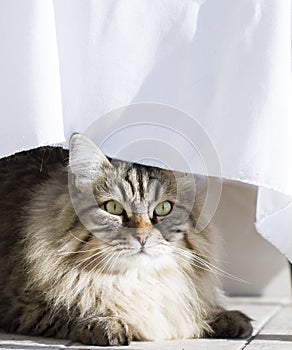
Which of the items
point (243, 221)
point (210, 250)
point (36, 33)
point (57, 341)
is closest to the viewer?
point (36, 33)

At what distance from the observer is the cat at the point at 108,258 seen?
234 centimetres

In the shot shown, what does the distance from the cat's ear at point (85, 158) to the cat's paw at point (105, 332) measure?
1.44 ft

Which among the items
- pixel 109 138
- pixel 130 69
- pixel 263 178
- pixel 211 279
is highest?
pixel 130 69

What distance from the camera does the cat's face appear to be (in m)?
2.32

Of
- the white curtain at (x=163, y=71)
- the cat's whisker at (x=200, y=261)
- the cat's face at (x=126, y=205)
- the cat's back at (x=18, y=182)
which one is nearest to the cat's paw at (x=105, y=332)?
the cat's face at (x=126, y=205)

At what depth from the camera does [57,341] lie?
2.37 meters

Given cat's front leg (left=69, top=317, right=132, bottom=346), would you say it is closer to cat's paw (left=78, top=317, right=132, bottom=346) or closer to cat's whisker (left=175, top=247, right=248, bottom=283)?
cat's paw (left=78, top=317, right=132, bottom=346)

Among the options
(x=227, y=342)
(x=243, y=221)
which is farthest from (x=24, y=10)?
(x=243, y=221)

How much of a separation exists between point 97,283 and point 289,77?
0.85m

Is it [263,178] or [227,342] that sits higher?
[263,178]

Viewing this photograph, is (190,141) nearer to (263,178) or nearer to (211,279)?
(263,178)

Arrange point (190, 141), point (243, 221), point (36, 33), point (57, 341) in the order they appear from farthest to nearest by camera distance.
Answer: point (243, 221) < point (57, 341) < point (190, 141) < point (36, 33)

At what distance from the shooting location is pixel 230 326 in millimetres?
2527

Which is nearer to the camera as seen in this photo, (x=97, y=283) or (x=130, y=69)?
(x=130, y=69)
